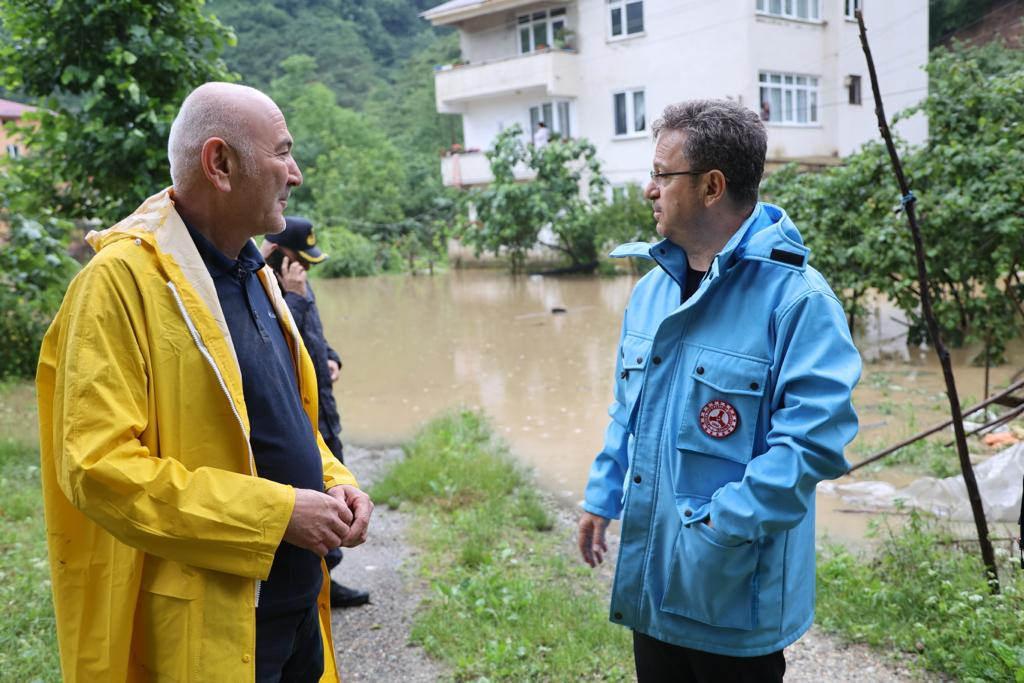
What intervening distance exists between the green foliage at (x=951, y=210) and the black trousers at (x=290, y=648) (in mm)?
7544

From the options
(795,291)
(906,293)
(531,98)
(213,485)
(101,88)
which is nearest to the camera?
(213,485)

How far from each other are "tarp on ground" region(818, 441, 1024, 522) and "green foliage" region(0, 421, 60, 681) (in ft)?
12.5

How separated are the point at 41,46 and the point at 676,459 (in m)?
5.85

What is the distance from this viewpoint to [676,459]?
2141mm

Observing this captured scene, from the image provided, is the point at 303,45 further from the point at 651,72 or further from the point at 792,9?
the point at 792,9

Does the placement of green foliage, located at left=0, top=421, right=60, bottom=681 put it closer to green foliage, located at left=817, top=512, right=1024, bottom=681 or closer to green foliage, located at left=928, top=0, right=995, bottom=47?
green foliage, located at left=817, top=512, right=1024, bottom=681

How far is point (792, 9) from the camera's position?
16.9 meters

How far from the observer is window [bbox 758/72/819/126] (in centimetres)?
1866

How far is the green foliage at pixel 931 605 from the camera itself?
3109 millimetres

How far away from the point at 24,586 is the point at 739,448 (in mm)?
3487

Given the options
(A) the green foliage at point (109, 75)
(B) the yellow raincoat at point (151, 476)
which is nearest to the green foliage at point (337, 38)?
(A) the green foliage at point (109, 75)

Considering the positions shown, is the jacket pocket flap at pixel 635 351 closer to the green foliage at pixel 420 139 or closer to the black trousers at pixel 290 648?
the black trousers at pixel 290 648

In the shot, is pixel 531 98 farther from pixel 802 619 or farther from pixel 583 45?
pixel 802 619

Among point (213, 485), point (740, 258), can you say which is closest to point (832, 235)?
point (740, 258)
